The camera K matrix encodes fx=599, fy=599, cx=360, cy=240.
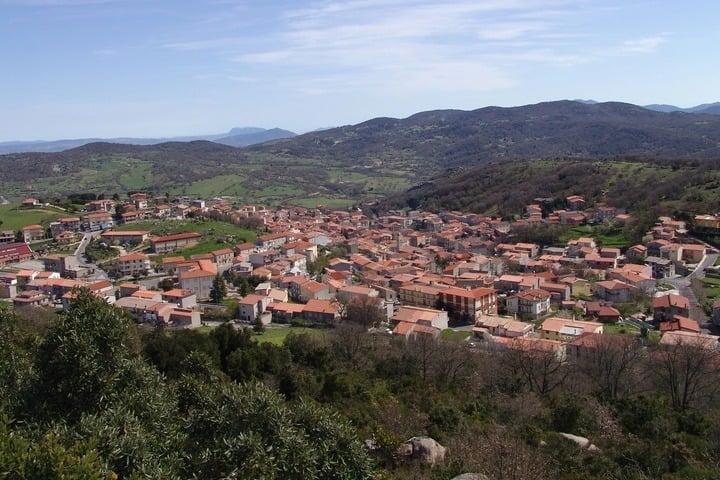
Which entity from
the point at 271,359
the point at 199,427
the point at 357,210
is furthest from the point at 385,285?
the point at 357,210

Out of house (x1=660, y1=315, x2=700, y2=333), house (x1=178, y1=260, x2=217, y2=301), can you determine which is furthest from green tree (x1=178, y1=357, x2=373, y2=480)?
house (x1=178, y1=260, x2=217, y2=301)

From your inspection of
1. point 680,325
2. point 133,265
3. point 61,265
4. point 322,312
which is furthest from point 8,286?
point 680,325

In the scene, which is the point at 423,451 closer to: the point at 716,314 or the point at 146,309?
the point at 716,314

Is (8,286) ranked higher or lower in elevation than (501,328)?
higher

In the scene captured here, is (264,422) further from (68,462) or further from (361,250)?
(361,250)

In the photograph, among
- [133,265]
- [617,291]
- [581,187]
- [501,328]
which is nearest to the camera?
[501,328]

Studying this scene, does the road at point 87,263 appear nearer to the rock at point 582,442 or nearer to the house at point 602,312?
the house at point 602,312
